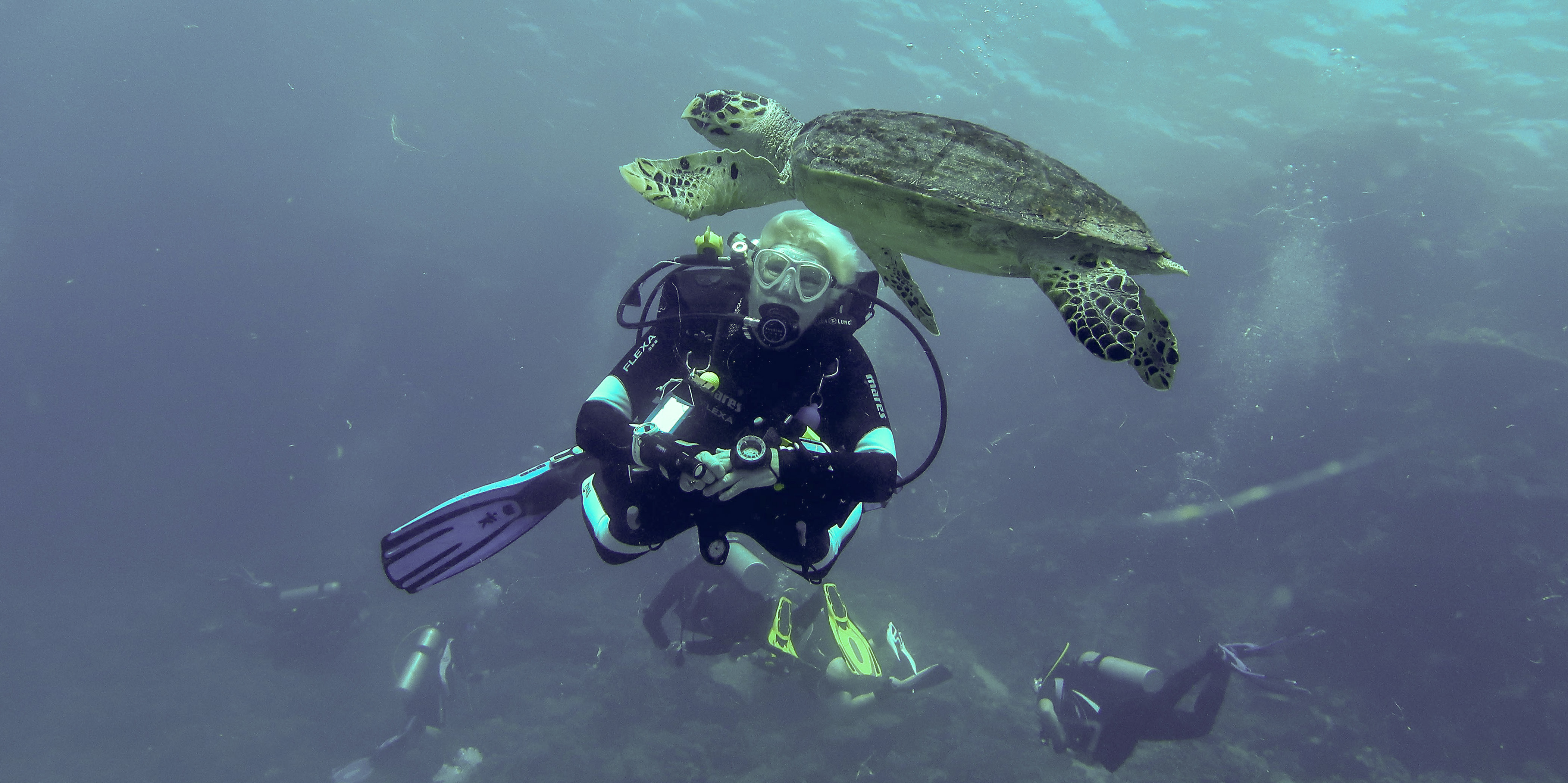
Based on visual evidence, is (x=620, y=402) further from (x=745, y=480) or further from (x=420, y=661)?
(x=420, y=661)

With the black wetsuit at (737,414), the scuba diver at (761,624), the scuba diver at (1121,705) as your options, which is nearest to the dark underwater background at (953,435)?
the scuba diver at (1121,705)

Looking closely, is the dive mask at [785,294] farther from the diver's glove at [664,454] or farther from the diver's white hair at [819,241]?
the diver's glove at [664,454]

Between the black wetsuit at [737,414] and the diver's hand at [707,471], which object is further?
the black wetsuit at [737,414]

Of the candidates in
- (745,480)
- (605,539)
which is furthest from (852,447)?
(605,539)

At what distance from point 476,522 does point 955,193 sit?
380 centimetres

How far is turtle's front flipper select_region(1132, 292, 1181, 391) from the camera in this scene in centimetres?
219

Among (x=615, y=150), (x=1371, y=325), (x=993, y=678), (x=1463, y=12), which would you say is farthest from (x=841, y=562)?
(x=615, y=150)

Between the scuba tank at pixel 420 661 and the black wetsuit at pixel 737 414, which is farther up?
the black wetsuit at pixel 737 414

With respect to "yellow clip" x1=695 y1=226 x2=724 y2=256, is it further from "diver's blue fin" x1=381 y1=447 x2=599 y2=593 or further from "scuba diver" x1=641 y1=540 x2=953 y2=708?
"scuba diver" x1=641 y1=540 x2=953 y2=708

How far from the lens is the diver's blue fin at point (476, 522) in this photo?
4.05 meters

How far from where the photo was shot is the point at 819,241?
3.16m

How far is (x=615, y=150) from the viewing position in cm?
3928

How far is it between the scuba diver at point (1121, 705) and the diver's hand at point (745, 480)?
8.91 meters

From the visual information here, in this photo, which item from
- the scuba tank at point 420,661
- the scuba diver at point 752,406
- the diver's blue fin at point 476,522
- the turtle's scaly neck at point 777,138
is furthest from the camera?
the scuba tank at point 420,661
